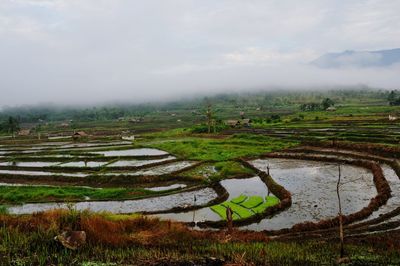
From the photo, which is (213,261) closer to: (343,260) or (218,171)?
(343,260)

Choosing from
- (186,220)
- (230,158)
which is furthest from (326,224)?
(230,158)

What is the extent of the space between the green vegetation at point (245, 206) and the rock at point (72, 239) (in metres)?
10.9

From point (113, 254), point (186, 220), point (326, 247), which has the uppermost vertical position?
point (113, 254)

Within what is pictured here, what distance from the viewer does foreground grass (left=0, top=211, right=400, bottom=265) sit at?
9773 mm

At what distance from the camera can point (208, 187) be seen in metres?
28.5

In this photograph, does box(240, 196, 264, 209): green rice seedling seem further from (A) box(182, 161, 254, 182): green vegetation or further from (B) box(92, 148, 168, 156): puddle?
(B) box(92, 148, 168, 156): puddle

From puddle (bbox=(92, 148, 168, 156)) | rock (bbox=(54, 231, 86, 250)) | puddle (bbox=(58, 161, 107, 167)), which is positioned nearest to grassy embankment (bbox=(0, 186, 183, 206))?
puddle (bbox=(58, 161, 107, 167))

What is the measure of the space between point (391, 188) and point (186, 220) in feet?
46.4

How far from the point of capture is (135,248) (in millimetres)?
11008

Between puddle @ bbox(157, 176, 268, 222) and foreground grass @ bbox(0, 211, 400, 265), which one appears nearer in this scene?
foreground grass @ bbox(0, 211, 400, 265)

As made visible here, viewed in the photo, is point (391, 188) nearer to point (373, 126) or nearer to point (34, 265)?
point (34, 265)

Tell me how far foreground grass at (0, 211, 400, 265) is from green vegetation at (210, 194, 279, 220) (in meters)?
7.21

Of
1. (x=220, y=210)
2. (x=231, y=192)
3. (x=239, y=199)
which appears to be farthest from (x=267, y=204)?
(x=231, y=192)

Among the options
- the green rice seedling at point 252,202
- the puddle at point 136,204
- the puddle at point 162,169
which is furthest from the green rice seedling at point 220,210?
the puddle at point 162,169
